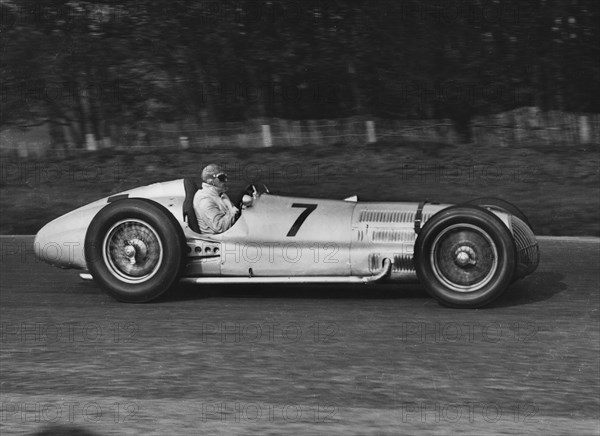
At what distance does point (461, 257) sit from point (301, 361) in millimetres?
1910

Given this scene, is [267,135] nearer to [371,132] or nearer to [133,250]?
[371,132]

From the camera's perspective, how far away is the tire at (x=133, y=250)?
7.87 meters

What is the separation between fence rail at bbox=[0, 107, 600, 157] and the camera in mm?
18188

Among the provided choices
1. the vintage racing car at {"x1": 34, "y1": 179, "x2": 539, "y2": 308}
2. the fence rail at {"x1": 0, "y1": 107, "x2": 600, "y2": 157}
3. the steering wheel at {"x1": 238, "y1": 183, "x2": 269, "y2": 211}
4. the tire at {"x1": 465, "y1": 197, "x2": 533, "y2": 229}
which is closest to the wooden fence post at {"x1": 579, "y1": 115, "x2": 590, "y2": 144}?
the fence rail at {"x1": 0, "y1": 107, "x2": 600, "y2": 157}

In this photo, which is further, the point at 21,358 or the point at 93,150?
the point at 93,150

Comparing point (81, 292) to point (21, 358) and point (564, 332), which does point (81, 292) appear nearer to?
point (21, 358)

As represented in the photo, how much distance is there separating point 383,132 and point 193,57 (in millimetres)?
3671

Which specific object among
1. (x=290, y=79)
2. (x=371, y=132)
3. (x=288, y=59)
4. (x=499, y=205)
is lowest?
(x=499, y=205)

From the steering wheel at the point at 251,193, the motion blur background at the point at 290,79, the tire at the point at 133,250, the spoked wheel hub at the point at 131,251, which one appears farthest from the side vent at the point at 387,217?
the motion blur background at the point at 290,79

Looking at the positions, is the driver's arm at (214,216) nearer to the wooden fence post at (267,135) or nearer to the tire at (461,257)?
the tire at (461,257)

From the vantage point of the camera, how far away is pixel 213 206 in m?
8.09

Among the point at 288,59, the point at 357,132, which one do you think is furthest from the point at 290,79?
the point at 357,132

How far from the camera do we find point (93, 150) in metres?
18.6

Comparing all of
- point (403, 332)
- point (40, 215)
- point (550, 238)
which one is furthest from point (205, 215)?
point (40, 215)
